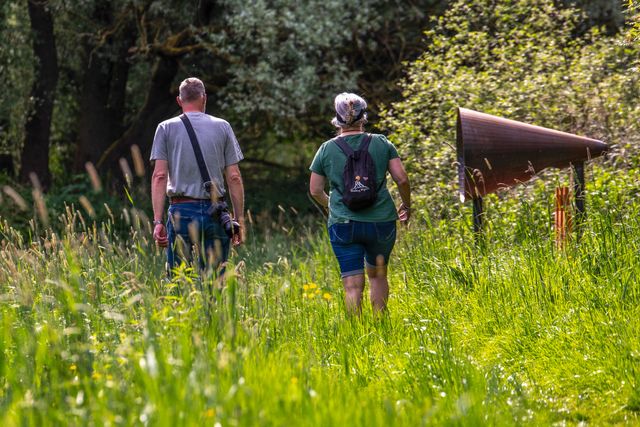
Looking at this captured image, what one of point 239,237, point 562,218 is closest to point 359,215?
point 239,237

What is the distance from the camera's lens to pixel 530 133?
8.01m

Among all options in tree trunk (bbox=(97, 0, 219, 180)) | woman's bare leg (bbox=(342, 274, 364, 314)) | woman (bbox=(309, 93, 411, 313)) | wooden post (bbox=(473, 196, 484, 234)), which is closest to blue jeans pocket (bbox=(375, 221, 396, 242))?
woman (bbox=(309, 93, 411, 313))

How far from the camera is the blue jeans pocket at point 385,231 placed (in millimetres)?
6645

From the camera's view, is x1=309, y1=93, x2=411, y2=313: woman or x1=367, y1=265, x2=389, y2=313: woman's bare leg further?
x1=367, y1=265, x2=389, y2=313: woman's bare leg

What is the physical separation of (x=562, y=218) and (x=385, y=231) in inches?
62.1

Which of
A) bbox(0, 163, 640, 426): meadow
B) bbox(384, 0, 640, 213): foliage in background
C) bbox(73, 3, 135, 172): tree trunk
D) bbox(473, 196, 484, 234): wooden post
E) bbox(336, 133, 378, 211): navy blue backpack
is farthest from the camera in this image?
bbox(73, 3, 135, 172): tree trunk

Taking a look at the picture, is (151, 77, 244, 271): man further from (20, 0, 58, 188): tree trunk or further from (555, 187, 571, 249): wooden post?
(20, 0, 58, 188): tree trunk

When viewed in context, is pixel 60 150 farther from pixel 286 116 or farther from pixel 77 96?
pixel 286 116

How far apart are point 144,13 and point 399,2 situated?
4443 millimetres

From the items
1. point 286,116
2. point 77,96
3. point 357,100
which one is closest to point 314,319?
point 357,100

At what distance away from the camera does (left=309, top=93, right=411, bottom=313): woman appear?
6.64 metres

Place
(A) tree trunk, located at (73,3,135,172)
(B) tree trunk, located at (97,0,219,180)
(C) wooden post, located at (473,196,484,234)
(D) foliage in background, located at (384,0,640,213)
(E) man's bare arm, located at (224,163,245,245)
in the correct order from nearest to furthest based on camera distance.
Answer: (E) man's bare arm, located at (224,163,245,245) → (C) wooden post, located at (473,196,484,234) → (D) foliage in background, located at (384,0,640,213) → (B) tree trunk, located at (97,0,219,180) → (A) tree trunk, located at (73,3,135,172)

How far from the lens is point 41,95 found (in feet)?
58.8

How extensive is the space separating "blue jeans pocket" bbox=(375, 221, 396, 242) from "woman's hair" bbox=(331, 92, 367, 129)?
68 centimetres
